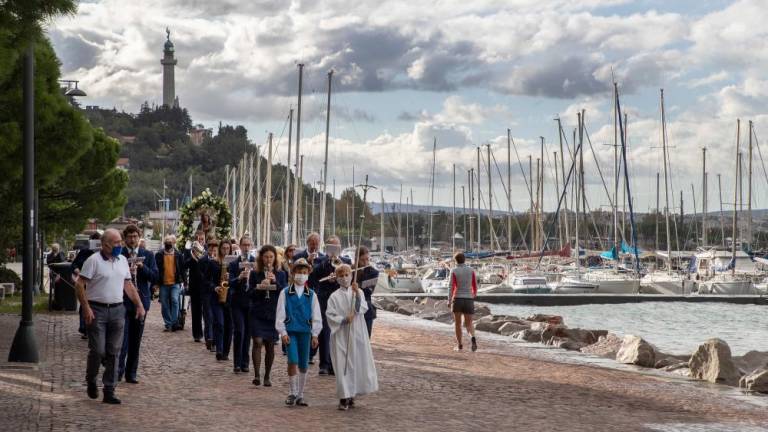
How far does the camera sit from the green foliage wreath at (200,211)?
32000mm

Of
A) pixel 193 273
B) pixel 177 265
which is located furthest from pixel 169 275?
pixel 193 273

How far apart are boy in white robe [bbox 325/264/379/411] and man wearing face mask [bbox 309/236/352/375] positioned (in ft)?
10.1

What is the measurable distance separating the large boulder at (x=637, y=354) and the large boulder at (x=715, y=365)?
1.75 metres

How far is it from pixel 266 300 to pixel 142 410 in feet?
9.05

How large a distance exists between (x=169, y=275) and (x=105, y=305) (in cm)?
1033

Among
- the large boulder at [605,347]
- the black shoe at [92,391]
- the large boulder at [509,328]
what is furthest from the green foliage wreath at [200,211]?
the black shoe at [92,391]

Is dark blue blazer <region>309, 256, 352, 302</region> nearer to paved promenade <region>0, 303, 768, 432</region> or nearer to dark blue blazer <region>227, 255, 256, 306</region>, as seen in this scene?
dark blue blazer <region>227, 255, 256, 306</region>

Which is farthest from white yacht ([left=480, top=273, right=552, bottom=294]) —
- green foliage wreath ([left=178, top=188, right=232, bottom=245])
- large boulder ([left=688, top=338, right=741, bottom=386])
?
large boulder ([left=688, top=338, right=741, bottom=386])

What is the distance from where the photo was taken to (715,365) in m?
19.3

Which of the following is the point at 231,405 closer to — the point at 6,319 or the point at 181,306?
the point at 181,306

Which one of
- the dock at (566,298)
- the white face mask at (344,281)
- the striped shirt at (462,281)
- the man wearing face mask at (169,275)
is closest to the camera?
the white face mask at (344,281)

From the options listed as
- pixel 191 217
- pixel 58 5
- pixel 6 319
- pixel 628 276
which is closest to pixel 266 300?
pixel 58 5

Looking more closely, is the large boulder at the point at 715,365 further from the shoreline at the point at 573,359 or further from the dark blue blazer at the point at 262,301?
the dark blue blazer at the point at 262,301

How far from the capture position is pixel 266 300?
50.9ft
